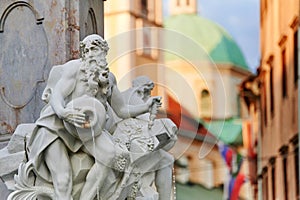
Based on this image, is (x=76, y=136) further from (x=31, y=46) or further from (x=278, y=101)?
(x=278, y=101)

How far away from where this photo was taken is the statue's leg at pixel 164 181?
471 inches

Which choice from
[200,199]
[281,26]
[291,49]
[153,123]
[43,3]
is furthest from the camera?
[281,26]

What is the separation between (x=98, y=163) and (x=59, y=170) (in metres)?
0.32

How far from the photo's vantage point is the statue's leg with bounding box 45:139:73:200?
10.6m

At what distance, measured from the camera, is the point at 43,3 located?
Answer: 12.4m

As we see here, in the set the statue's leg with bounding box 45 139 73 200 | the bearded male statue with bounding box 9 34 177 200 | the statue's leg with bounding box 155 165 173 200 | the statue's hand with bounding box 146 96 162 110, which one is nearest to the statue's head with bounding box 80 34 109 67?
the bearded male statue with bounding box 9 34 177 200

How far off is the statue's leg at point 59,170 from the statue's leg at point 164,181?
4.81ft

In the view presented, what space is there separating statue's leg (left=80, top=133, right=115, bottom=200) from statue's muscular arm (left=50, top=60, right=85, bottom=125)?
30cm

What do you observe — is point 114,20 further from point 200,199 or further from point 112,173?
point 112,173

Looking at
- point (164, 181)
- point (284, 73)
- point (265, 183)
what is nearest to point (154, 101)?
point (164, 181)

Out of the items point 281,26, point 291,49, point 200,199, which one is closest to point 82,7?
point 200,199

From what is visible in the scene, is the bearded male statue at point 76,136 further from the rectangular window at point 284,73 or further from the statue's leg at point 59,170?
the rectangular window at point 284,73

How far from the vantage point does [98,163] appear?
10.7 metres

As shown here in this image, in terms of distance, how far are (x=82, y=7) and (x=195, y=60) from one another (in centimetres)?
146
